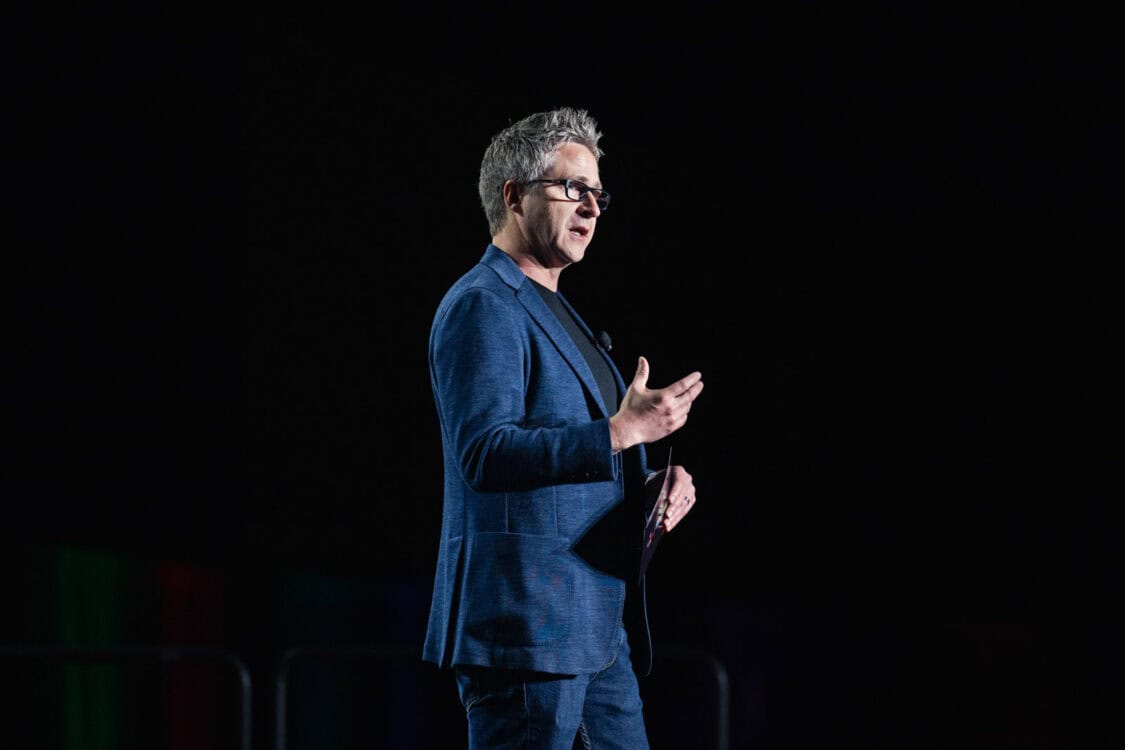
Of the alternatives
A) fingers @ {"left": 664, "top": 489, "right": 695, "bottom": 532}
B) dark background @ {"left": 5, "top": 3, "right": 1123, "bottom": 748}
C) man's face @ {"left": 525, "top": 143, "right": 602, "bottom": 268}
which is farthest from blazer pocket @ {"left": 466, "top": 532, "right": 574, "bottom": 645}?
dark background @ {"left": 5, "top": 3, "right": 1123, "bottom": 748}

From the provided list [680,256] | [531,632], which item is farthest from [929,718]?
[531,632]

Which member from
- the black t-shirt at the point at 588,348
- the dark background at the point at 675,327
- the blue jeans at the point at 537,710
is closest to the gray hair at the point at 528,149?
the black t-shirt at the point at 588,348

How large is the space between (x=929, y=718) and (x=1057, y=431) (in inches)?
41.0

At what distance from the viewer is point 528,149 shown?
→ 1.88m

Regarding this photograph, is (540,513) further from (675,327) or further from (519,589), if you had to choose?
(675,327)

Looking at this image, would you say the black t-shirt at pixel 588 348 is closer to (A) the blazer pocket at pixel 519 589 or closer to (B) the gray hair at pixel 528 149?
(B) the gray hair at pixel 528 149

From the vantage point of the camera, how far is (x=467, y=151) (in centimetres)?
439

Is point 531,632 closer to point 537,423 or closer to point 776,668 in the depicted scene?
point 537,423

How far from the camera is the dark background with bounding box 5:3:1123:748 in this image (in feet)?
12.7

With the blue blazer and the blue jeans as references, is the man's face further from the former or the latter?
the blue jeans

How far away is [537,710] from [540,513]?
0.22m

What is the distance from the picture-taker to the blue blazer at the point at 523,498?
161cm

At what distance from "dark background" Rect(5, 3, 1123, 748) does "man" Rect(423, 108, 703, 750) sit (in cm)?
209

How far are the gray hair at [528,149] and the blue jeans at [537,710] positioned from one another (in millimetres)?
596
